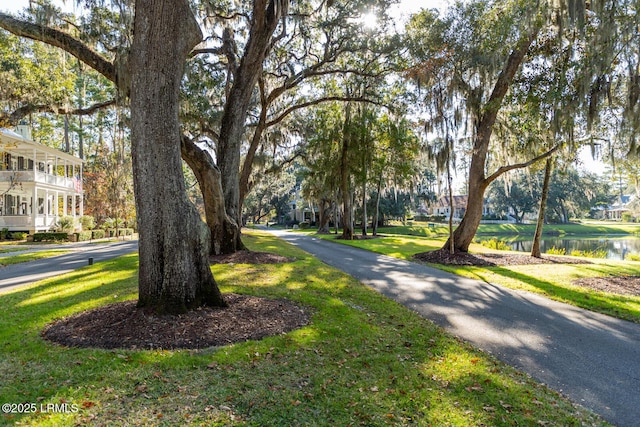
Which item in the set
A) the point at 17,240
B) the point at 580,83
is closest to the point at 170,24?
the point at 580,83

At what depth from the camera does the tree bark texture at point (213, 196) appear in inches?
426

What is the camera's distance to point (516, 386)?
3.75 metres

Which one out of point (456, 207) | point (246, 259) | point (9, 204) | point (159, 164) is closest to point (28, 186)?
point (9, 204)

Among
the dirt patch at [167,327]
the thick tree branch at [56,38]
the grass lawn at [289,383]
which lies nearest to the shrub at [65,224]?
the thick tree branch at [56,38]

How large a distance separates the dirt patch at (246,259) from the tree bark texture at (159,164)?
613cm

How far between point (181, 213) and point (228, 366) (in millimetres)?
2473

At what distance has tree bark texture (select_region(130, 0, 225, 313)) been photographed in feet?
17.2

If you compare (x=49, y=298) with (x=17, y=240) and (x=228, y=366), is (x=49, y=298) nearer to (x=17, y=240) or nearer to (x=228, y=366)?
(x=228, y=366)

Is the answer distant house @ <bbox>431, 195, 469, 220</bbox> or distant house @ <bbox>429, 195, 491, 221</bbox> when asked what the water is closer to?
distant house @ <bbox>431, 195, 469, 220</bbox>

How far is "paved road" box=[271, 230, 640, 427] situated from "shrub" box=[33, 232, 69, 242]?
2272cm

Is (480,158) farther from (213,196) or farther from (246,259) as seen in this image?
(213,196)

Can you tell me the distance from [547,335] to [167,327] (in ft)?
18.0

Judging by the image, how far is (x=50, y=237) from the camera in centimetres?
2344

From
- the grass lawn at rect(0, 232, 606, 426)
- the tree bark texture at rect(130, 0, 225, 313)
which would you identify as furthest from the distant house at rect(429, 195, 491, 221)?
the tree bark texture at rect(130, 0, 225, 313)
